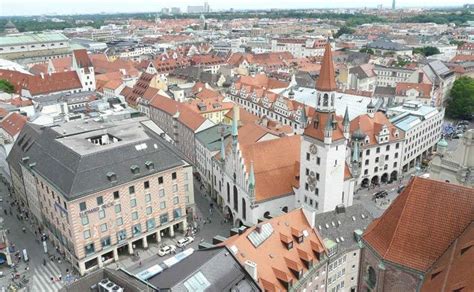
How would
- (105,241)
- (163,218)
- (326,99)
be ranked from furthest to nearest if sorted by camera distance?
(163,218), (105,241), (326,99)

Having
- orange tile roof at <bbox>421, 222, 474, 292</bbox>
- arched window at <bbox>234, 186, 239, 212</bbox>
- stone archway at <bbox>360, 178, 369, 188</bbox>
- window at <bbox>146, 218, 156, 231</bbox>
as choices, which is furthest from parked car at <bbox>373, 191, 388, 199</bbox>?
orange tile roof at <bbox>421, 222, 474, 292</bbox>

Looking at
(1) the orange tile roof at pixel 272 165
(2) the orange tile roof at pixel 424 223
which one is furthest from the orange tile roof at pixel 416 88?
(2) the orange tile roof at pixel 424 223

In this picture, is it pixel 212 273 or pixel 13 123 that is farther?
pixel 13 123

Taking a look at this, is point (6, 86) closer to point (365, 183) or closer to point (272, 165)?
point (272, 165)

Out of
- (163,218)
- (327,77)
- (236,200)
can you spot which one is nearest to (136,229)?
(163,218)

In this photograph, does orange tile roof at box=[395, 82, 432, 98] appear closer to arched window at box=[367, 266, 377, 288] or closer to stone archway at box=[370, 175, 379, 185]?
stone archway at box=[370, 175, 379, 185]

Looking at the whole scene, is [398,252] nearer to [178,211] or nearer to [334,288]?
[334,288]
